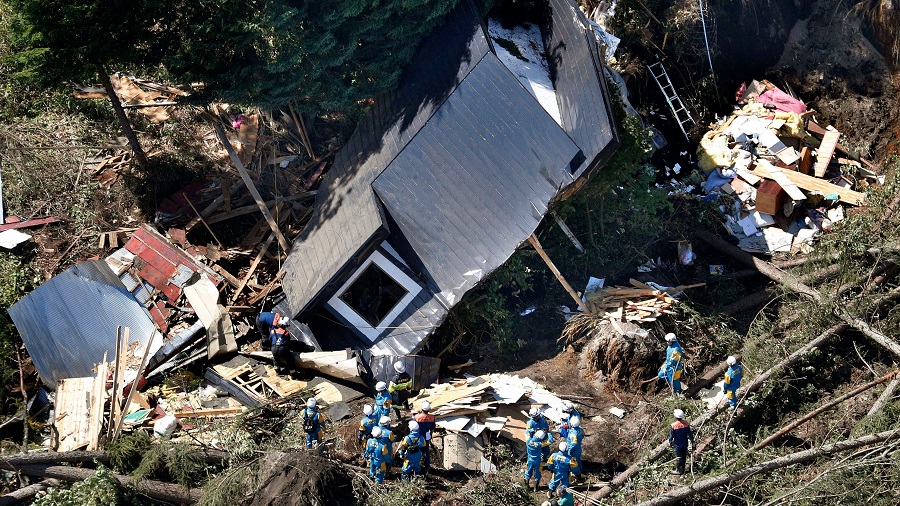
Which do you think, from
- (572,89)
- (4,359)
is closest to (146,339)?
(4,359)

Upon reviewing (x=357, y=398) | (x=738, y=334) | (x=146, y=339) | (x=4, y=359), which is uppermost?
(x=4, y=359)

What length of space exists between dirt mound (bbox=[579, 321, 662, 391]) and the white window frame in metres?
2.88

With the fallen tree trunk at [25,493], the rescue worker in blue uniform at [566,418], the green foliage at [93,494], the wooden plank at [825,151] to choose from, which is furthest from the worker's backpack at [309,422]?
the wooden plank at [825,151]

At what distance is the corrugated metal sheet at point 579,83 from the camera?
14094 millimetres

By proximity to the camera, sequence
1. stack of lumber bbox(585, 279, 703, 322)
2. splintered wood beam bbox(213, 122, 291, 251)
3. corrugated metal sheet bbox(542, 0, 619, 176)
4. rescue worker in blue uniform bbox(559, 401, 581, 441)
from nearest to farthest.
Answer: rescue worker in blue uniform bbox(559, 401, 581, 441) → corrugated metal sheet bbox(542, 0, 619, 176) → stack of lumber bbox(585, 279, 703, 322) → splintered wood beam bbox(213, 122, 291, 251)

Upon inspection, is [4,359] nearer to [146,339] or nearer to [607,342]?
[146,339]

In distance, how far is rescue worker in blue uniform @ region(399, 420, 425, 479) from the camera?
12.4 meters

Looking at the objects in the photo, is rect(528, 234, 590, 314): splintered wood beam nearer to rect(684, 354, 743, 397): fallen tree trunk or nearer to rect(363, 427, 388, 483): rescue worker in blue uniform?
rect(684, 354, 743, 397): fallen tree trunk

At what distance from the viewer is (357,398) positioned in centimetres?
1445

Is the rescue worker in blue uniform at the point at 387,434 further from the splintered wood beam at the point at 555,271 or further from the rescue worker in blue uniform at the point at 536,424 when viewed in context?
the splintered wood beam at the point at 555,271

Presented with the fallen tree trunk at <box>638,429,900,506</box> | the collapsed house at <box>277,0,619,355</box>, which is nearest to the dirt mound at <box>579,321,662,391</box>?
Result: the collapsed house at <box>277,0,619,355</box>

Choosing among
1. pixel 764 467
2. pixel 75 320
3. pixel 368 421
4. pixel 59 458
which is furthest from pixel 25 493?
pixel 764 467

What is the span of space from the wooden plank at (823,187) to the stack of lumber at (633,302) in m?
3.27

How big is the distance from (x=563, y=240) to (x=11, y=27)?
9311 millimetres
